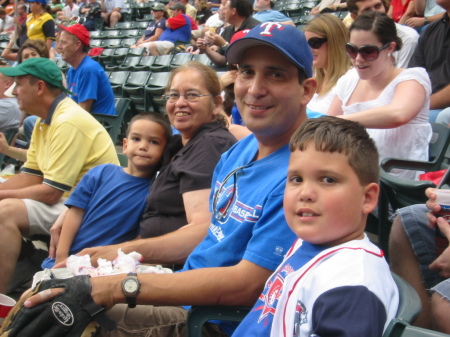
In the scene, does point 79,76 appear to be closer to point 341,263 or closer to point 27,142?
point 27,142

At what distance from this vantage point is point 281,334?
1.31m

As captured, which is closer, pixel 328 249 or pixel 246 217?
pixel 328 249

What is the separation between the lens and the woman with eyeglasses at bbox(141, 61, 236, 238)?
2.28 metres

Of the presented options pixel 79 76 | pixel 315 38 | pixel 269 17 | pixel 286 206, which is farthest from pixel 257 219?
pixel 269 17

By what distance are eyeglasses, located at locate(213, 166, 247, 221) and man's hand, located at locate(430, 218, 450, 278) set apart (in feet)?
2.32

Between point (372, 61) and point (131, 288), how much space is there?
77.0 inches

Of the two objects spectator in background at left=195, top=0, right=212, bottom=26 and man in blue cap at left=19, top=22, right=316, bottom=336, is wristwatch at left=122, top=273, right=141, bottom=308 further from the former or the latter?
spectator in background at left=195, top=0, right=212, bottom=26

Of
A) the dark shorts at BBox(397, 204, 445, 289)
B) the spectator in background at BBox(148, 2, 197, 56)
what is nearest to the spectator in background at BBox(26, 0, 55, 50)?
the spectator in background at BBox(148, 2, 197, 56)

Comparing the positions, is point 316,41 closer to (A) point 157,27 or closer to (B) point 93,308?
(B) point 93,308

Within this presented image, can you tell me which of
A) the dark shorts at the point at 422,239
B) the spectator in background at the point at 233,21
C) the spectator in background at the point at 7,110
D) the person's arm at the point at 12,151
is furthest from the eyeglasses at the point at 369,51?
the spectator in background at the point at 7,110

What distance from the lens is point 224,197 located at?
1888 millimetres

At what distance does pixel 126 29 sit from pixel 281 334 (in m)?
14.0

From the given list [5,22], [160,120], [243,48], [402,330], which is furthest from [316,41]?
[5,22]

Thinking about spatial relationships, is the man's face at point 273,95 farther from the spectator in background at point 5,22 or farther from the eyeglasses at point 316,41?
the spectator in background at point 5,22
